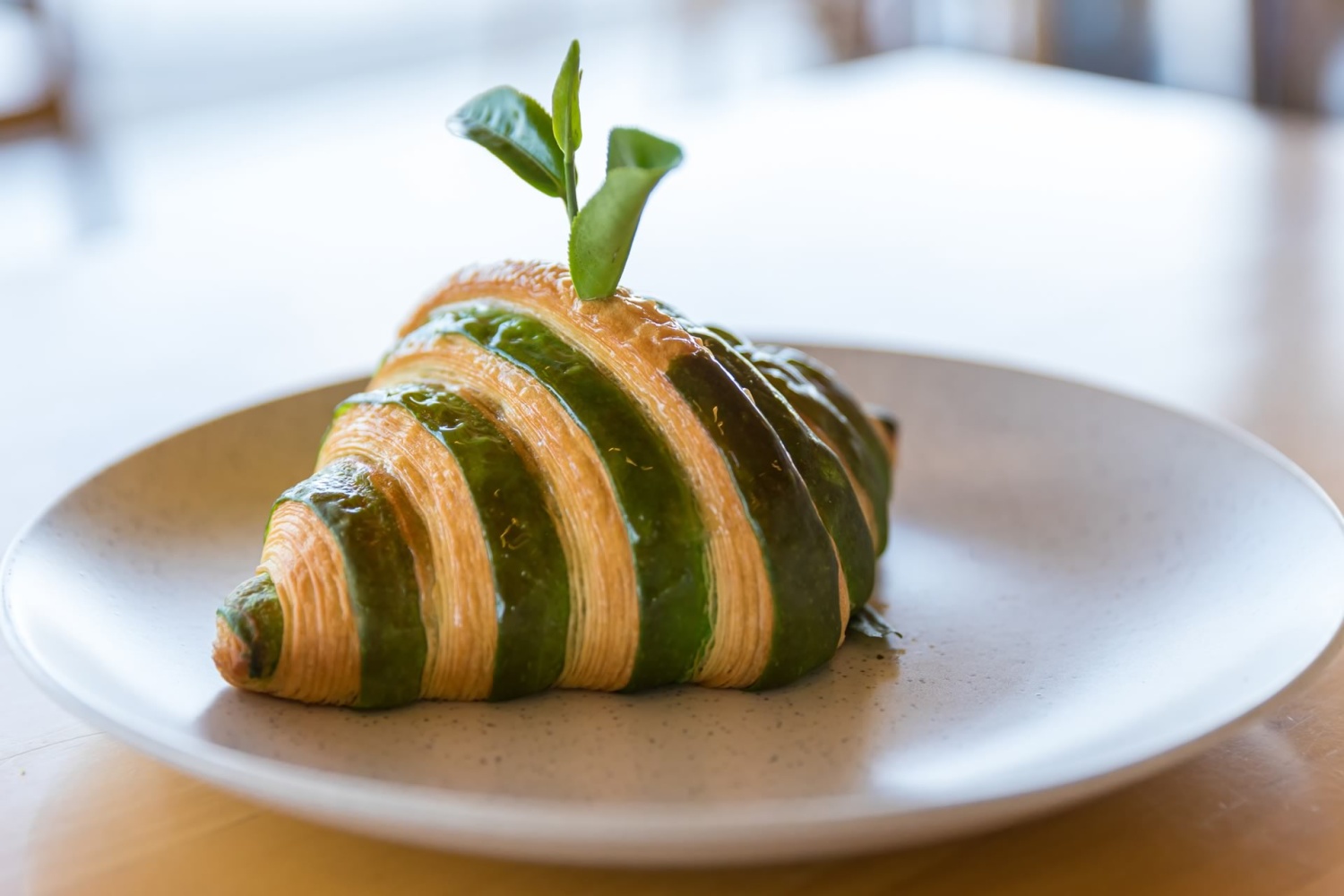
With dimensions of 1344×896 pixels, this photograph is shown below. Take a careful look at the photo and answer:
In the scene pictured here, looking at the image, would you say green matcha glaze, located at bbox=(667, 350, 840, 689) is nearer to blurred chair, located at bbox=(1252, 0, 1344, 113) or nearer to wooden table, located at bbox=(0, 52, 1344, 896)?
wooden table, located at bbox=(0, 52, 1344, 896)

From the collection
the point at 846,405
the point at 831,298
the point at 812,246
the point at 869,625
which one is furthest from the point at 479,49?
the point at 869,625

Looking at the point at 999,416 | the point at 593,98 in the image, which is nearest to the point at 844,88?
the point at 999,416

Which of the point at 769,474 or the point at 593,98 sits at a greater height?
the point at 769,474

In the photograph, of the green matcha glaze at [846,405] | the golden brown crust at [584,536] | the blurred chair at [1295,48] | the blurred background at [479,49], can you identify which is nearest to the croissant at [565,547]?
the golden brown crust at [584,536]

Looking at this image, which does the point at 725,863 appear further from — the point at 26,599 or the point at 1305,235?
the point at 1305,235

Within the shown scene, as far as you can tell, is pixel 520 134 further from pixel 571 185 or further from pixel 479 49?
pixel 479 49

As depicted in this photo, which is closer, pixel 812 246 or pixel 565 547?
pixel 565 547
